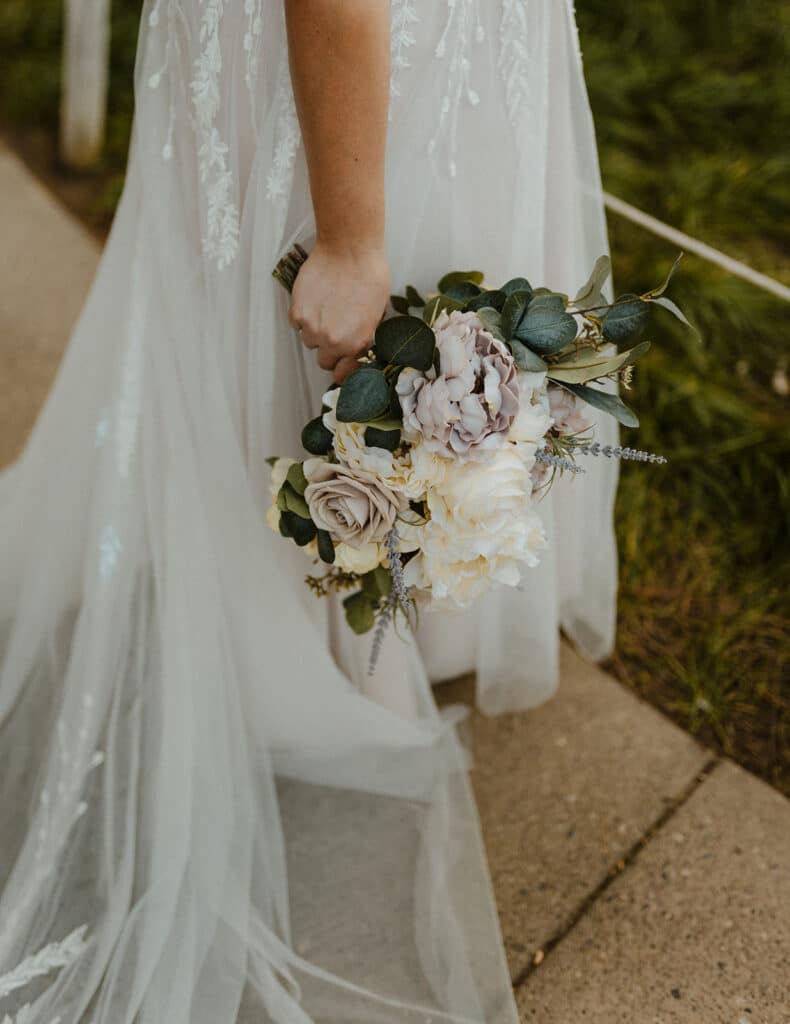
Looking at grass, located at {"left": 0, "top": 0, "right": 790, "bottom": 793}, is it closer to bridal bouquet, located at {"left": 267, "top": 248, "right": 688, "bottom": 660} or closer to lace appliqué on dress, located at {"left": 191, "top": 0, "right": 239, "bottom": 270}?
bridal bouquet, located at {"left": 267, "top": 248, "right": 688, "bottom": 660}

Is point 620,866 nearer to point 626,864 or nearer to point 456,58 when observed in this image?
point 626,864

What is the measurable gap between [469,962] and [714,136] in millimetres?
3340

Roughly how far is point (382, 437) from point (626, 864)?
3.45ft

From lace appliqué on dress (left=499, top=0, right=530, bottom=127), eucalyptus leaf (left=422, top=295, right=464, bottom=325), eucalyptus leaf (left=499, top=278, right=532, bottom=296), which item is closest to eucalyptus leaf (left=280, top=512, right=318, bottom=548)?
eucalyptus leaf (left=422, top=295, right=464, bottom=325)

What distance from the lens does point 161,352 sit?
163cm

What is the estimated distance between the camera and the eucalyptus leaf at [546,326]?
4.39 ft

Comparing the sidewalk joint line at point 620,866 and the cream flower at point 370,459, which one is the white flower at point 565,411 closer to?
the cream flower at point 370,459

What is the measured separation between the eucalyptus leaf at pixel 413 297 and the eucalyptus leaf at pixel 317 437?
0.27m

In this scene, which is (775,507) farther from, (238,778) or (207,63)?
(207,63)

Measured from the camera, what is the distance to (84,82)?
Answer: 338 centimetres

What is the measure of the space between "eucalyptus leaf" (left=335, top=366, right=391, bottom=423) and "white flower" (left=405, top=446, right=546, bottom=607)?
0.44 ft

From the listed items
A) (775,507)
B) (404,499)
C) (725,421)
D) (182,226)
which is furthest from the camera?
(725,421)

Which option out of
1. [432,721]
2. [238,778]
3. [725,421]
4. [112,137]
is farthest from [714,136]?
[238,778]

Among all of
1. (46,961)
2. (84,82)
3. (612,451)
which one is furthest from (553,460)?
(84,82)
